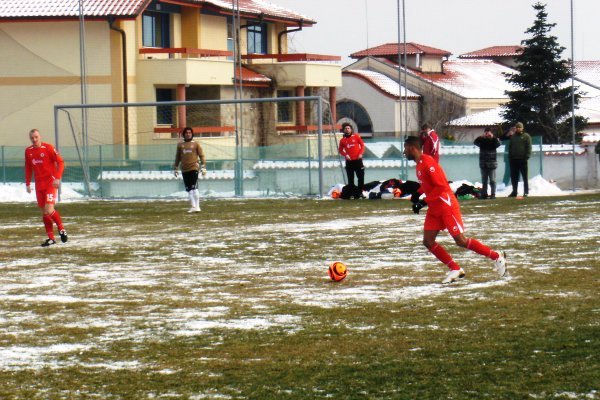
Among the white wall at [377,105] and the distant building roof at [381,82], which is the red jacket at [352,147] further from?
the white wall at [377,105]

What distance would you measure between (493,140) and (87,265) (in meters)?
14.0

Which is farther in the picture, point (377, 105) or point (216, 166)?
point (377, 105)

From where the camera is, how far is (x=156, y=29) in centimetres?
4906

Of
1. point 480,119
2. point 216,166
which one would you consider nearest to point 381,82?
point 480,119

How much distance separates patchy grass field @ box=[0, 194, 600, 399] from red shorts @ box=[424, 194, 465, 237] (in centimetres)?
57

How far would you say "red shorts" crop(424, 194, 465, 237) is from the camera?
12.2 meters

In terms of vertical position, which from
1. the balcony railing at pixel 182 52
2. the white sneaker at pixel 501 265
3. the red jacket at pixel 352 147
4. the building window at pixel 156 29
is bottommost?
the white sneaker at pixel 501 265

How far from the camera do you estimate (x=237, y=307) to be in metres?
11.0

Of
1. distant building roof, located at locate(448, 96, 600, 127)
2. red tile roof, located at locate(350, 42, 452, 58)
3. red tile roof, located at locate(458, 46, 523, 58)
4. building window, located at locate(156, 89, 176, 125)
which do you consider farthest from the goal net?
red tile roof, located at locate(458, 46, 523, 58)

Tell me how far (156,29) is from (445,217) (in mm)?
38229

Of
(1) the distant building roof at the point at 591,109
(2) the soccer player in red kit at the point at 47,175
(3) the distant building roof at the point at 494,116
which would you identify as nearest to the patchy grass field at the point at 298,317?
(2) the soccer player in red kit at the point at 47,175

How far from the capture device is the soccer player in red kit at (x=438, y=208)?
12.1 meters

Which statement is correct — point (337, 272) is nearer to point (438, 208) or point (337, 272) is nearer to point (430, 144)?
point (438, 208)

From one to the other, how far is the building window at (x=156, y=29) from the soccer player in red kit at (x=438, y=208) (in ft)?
→ 122
